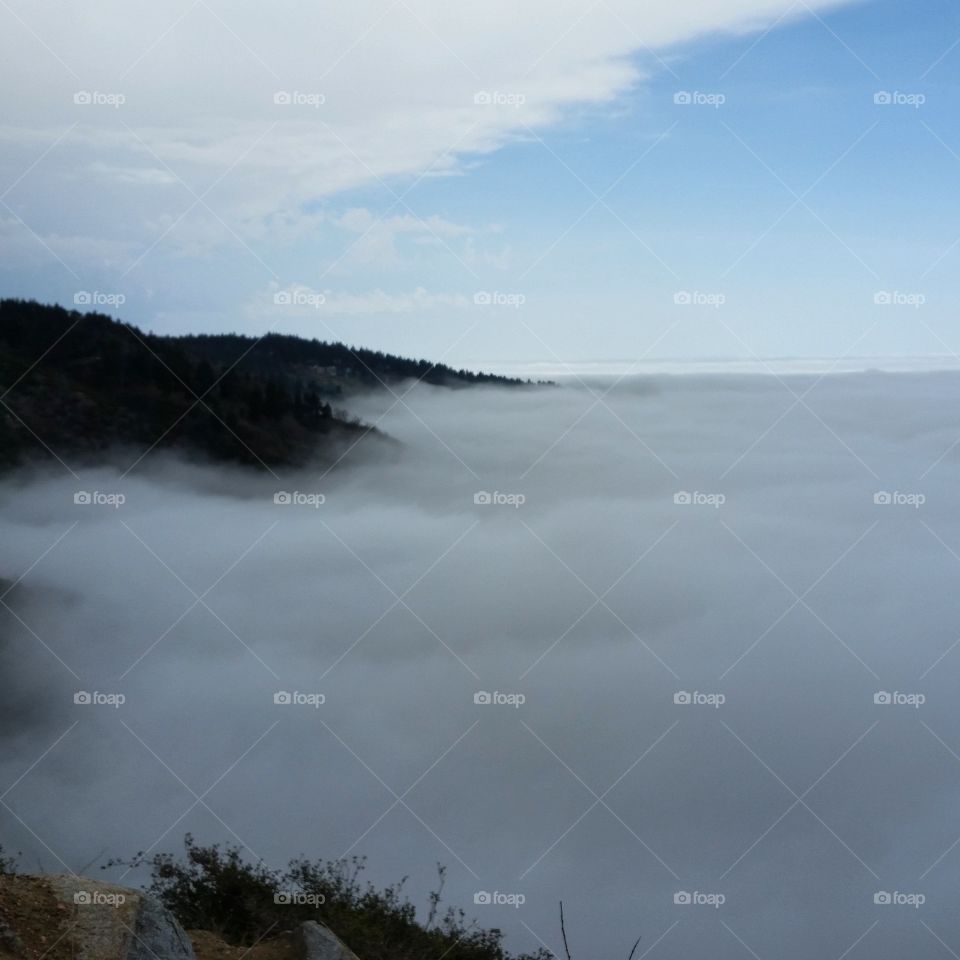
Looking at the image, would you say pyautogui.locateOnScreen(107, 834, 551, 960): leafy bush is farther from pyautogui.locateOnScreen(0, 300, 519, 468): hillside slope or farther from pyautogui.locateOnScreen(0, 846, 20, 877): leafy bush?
pyautogui.locateOnScreen(0, 300, 519, 468): hillside slope

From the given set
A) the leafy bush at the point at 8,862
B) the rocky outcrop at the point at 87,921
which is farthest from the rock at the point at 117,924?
the leafy bush at the point at 8,862

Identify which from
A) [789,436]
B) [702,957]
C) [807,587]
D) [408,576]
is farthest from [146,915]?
[789,436]

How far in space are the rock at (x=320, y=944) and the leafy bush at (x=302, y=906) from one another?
54.0 inches

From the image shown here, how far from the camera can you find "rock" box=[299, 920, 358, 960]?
11477 millimetres

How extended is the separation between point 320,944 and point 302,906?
278 cm

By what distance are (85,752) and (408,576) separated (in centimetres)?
4041

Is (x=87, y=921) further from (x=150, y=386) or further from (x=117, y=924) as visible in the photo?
(x=150, y=386)

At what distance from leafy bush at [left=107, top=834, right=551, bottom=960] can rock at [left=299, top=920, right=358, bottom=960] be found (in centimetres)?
137

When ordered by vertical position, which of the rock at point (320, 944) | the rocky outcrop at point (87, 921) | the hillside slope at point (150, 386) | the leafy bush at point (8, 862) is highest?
the hillside slope at point (150, 386)

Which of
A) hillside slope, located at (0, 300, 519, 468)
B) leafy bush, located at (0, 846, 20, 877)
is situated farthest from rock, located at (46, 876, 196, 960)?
hillside slope, located at (0, 300, 519, 468)

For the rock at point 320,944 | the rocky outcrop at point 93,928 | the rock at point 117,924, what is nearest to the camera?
the rocky outcrop at point 93,928

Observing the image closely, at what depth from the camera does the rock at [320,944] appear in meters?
11.5

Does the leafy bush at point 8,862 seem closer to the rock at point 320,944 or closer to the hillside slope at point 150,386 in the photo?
the rock at point 320,944

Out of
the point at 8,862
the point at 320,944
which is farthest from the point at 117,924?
the point at 8,862
